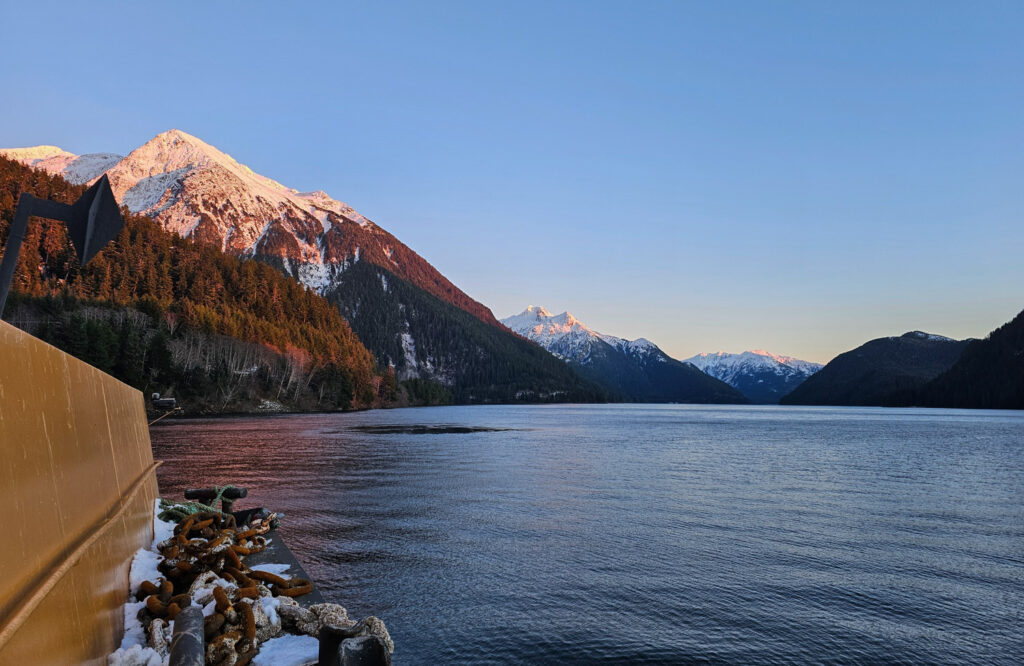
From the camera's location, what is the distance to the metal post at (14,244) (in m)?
5.27

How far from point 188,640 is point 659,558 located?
13431mm

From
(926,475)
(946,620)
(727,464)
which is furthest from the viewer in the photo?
(727,464)

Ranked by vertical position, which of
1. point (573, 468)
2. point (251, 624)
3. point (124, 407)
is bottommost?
point (573, 468)

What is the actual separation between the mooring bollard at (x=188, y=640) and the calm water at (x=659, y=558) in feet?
16.2

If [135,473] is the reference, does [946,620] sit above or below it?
below

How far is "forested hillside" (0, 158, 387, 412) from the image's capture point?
3866 inches

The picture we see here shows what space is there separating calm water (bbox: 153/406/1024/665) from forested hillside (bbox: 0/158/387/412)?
74.1m

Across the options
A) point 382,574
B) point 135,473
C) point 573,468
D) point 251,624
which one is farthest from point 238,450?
point 251,624

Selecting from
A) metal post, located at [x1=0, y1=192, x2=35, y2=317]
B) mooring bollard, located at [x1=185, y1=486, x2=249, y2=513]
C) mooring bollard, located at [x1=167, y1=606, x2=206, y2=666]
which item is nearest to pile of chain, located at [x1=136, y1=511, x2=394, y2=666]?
mooring bollard, located at [x1=167, y1=606, x2=206, y2=666]

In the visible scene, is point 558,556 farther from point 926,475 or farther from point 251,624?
point 926,475

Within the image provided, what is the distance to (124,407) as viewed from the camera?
379 inches

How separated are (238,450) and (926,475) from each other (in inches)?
1848

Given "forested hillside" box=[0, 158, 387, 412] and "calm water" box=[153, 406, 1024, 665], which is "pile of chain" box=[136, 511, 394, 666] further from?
"forested hillside" box=[0, 158, 387, 412]

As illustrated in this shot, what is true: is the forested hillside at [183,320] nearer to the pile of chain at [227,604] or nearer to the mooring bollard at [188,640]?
the pile of chain at [227,604]
